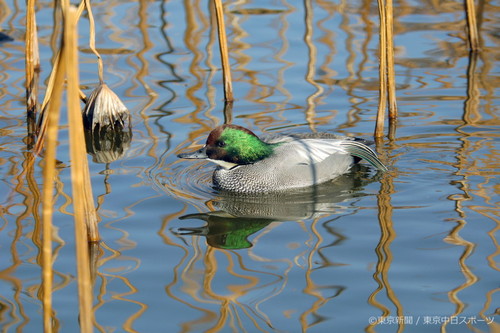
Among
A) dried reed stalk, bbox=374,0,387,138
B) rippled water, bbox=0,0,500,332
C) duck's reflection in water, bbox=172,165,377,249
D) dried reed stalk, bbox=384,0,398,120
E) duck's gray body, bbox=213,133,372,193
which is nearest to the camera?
rippled water, bbox=0,0,500,332

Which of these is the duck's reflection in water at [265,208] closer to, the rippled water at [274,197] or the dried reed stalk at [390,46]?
the rippled water at [274,197]

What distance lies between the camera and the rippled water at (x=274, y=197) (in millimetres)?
4898

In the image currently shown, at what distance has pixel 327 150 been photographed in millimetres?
7070

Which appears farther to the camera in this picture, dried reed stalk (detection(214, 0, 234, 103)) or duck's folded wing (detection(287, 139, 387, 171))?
dried reed stalk (detection(214, 0, 234, 103))

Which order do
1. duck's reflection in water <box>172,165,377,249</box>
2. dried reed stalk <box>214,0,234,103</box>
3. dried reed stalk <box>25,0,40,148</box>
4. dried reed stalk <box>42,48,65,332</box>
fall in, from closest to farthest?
dried reed stalk <box>42,48,65,332</box>, duck's reflection in water <box>172,165,377,249</box>, dried reed stalk <box>25,0,40,148</box>, dried reed stalk <box>214,0,234,103</box>

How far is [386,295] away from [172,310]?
1.23 meters

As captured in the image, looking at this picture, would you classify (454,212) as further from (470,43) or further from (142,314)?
(470,43)

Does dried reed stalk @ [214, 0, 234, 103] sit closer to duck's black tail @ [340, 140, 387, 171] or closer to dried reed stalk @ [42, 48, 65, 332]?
duck's black tail @ [340, 140, 387, 171]

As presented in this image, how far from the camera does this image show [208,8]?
11.5 m

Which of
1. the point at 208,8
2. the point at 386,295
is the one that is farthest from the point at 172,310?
the point at 208,8

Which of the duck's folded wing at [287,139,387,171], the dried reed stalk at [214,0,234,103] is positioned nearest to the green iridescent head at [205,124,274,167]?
the duck's folded wing at [287,139,387,171]

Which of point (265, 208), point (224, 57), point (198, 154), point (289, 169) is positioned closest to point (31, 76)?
point (224, 57)

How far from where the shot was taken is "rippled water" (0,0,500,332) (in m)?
4.90

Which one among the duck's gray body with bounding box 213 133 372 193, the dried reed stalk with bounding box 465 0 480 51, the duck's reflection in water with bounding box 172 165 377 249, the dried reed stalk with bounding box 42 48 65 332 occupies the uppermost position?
the dried reed stalk with bounding box 465 0 480 51
